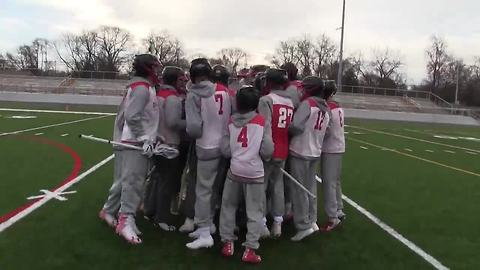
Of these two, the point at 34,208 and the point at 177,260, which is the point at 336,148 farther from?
the point at 34,208

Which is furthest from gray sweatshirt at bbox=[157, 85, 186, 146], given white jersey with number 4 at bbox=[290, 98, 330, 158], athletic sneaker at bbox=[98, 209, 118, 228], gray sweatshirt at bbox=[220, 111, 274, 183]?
white jersey with number 4 at bbox=[290, 98, 330, 158]

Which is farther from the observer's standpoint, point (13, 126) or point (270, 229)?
point (13, 126)

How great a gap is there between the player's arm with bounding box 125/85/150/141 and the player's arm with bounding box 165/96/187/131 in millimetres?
357

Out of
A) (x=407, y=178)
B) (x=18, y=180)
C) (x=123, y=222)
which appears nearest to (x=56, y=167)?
(x=18, y=180)

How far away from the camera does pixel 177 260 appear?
5.00 m

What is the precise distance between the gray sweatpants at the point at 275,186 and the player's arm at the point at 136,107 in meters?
1.51

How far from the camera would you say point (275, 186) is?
5.75 metres

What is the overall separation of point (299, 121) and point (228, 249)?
1643 mm

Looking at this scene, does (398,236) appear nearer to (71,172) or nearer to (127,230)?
(127,230)

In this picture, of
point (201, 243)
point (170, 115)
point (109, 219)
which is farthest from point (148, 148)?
point (109, 219)

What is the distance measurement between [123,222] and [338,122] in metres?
3.00

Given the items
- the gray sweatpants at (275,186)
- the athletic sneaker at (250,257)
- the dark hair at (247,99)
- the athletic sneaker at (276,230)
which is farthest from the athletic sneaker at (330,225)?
the dark hair at (247,99)

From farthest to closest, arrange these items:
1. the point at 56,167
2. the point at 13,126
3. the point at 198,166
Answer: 1. the point at 13,126
2. the point at 56,167
3. the point at 198,166

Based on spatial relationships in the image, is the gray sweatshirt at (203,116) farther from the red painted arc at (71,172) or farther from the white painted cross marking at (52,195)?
the white painted cross marking at (52,195)
